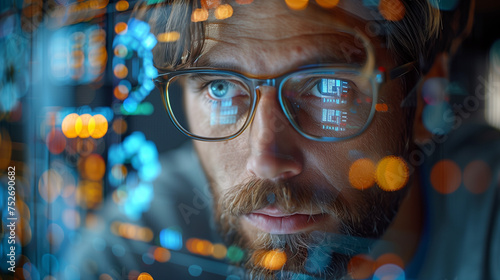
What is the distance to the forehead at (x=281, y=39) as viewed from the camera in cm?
58

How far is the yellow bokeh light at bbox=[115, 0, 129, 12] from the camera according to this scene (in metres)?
0.80

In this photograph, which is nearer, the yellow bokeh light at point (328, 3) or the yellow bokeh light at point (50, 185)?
the yellow bokeh light at point (328, 3)

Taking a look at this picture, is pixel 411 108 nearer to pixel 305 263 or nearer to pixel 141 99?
pixel 305 263

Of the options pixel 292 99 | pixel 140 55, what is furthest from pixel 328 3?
pixel 140 55

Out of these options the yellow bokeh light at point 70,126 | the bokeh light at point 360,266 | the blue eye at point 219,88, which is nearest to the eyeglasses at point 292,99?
the blue eye at point 219,88

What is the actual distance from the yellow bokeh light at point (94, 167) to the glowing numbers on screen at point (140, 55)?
16cm

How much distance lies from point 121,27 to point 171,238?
480mm

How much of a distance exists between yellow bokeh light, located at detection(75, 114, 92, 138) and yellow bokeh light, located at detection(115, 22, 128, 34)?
8.4 inches

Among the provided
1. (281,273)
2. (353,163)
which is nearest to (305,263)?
(281,273)

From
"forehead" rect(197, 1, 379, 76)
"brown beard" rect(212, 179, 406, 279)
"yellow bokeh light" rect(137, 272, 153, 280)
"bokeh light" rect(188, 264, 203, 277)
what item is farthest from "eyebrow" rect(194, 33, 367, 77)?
"yellow bokeh light" rect(137, 272, 153, 280)

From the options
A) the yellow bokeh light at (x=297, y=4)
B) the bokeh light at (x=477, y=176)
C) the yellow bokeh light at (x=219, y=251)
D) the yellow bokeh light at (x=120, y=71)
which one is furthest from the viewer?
the yellow bokeh light at (x=120, y=71)

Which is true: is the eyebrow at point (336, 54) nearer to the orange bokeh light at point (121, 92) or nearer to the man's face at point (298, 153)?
the man's face at point (298, 153)

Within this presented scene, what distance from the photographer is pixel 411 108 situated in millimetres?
549

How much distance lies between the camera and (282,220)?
641mm
